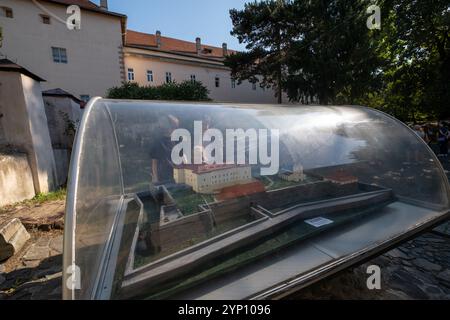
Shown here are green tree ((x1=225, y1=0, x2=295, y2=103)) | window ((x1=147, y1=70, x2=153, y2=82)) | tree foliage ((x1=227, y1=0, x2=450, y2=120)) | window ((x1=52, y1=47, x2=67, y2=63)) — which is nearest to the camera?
tree foliage ((x1=227, y1=0, x2=450, y2=120))

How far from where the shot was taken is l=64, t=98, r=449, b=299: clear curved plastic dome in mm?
1323

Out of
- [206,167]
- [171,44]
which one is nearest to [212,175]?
[206,167]

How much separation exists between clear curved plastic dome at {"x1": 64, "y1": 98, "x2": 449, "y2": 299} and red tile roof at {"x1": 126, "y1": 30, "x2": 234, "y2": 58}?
1011 inches

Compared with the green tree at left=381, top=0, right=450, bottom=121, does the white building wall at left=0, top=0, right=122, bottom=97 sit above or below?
above

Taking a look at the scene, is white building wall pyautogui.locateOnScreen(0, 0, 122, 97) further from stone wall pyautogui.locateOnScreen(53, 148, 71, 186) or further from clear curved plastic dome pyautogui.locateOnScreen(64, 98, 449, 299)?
clear curved plastic dome pyautogui.locateOnScreen(64, 98, 449, 299)

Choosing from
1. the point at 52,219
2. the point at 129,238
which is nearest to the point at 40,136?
the point at 52,219

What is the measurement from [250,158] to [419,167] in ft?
6.06

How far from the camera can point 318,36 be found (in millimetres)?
13289

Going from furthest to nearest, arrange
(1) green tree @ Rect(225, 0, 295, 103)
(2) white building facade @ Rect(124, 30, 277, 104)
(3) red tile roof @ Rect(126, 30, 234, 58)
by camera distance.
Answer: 1. (3) red tile roof @ Rect(126, 30, 234, 58)
2. (2) white building facade @ Rect(124, 30, 277, 104)
3. (1) green tree @ Rect(225, 0, 295, 103)

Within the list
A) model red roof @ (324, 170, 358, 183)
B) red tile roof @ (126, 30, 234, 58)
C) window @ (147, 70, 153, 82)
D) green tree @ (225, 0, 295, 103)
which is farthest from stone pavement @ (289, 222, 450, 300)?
red tile roof @ (126, 30, 234, 58)

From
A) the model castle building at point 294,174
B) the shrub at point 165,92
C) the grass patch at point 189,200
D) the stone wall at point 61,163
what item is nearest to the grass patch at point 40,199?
the stone wall at point 61,163

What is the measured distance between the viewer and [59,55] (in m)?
16.5

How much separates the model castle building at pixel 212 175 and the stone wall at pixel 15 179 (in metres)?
3.88

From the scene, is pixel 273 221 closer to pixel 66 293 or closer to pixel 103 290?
pixel 103 290
